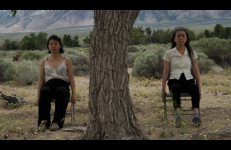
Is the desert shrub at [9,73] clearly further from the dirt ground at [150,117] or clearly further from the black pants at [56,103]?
the black pants at [56,103]

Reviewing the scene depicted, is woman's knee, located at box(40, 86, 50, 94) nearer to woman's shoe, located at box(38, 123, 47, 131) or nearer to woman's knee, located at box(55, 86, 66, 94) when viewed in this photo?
woman's knee, located at box(55, 86, 66, 94)

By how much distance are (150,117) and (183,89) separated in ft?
3.49

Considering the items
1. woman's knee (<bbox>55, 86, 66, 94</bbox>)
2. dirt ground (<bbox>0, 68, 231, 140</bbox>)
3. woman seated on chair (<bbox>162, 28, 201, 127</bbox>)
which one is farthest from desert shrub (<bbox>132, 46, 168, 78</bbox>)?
woman's knee (<bbox>55, 86, 66, 94</bbox>)

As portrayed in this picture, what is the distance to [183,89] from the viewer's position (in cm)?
500

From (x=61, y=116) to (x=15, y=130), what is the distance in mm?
744

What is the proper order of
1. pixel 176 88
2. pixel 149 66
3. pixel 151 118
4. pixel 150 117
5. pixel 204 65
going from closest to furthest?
1. pixel 176 88
2. pixel 151 118
3. pixel 150 117
4. pixel 149 66
5. pixel 204 65

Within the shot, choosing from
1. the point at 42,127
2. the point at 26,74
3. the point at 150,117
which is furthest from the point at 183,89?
the point at 26,74

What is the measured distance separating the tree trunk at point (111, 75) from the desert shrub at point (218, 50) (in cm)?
1235

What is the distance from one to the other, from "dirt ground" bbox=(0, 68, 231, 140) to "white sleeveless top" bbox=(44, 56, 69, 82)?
864mm

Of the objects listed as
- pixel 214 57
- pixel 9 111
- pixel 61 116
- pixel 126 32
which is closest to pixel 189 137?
pixel 126 32

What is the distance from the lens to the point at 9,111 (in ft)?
21.4

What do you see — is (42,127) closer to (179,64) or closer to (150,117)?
(150,117)

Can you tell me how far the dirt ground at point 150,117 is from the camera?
423 cm
